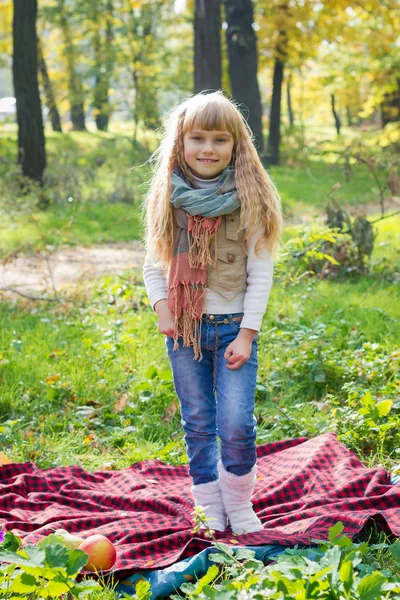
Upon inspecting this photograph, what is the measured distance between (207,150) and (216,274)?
1.61ft

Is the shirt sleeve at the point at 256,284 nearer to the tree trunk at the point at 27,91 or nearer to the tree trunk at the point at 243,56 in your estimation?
the tree trunk at the point at 27,91

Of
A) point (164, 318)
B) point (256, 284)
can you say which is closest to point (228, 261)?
point (256, 284)

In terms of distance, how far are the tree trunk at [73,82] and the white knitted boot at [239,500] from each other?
62.8 feet

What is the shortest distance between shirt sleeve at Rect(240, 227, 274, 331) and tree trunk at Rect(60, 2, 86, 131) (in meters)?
18.8

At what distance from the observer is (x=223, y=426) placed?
3098mm

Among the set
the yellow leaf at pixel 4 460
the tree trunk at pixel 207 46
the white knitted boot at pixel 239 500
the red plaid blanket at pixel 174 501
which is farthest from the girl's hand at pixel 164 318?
the tree trunk at pixel 207 46

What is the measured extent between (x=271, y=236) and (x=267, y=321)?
9.42ft

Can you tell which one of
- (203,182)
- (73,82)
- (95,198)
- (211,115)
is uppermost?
(73,82)

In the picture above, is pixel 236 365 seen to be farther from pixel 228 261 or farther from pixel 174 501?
pixel 174 501

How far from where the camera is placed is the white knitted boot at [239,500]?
3.19 m

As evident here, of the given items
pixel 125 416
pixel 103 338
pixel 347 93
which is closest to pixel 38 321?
pixel 103 338

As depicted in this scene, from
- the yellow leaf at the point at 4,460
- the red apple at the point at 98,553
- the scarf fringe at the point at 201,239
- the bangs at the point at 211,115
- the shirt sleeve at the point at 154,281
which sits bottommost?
the yellow leaf at the point at 4,460

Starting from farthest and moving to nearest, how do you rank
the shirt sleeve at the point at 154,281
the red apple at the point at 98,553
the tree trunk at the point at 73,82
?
the tree trunk at the point at 73,82, the shirt sleeve at the point at 154,281, the red apple at the point at 98,553

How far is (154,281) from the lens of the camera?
330 cm
